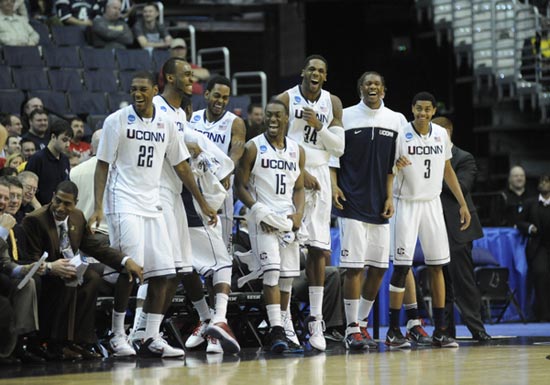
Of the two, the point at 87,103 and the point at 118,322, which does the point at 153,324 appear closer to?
the point at 118,322

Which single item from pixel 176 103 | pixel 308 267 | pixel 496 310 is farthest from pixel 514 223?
pixel 176 103

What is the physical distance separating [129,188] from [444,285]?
3.37m

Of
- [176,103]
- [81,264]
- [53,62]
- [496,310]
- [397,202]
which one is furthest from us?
[53,62]

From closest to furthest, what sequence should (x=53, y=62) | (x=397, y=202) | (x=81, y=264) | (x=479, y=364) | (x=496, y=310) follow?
(x=479, y=364) < (x=81, y=264) < (x=397, y=202) < (x=496, y=310) < (x=53, y=62)

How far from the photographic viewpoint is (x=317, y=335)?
9805 millimetres

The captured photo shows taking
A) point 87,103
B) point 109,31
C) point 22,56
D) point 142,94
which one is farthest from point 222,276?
point 109,31

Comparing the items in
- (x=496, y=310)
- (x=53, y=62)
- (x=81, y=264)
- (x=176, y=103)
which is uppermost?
(x=53, y=62)

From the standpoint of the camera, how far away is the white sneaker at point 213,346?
31.2 feet

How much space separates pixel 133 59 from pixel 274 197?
8.39 metres

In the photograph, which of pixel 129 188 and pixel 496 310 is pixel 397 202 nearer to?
pixel 129 188

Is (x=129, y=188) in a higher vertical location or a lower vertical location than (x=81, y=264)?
higher

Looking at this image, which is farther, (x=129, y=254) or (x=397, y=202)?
(x=397, y=202)

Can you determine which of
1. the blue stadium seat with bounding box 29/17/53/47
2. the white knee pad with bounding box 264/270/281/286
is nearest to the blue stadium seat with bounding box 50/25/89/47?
the blue stadium seat with bounding box 29/17/53/47

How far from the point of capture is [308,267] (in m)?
10.1
